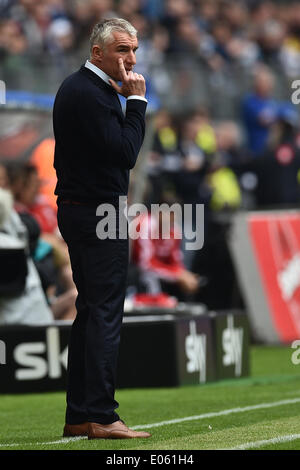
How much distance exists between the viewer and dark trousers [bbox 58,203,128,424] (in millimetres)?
6379

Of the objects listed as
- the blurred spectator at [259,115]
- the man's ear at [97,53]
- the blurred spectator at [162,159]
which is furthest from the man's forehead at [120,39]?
the blurred spectator at [259,115]

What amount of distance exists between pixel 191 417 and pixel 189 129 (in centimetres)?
1099

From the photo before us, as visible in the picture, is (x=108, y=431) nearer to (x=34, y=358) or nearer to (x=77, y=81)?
(x=77, y=81)

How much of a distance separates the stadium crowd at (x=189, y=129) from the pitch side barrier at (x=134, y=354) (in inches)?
44.9

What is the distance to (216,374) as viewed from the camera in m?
10.5

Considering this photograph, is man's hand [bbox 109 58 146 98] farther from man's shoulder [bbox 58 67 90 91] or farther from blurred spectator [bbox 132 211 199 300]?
blurred spectator [bbox 132 211 199 300]

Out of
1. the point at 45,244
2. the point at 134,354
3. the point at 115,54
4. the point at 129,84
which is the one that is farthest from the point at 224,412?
the point at 45,244

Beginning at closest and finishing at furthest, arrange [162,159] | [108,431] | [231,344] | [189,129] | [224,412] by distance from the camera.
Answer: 1. [108,431]
2. [224,412]
3. [231,344]
4. [162,159]
5. [189,129]

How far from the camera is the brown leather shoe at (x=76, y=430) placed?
21.5 feet

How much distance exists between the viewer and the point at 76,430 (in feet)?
21.6

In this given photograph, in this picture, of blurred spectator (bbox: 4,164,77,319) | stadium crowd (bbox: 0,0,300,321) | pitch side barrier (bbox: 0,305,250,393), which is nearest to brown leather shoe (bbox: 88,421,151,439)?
pitch side barrier (bbox: 0,305,250,393)

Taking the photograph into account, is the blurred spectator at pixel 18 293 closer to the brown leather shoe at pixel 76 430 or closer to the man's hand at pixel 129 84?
the brown leather shoe at pixel 76 430

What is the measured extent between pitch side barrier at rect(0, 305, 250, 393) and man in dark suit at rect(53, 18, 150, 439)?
10.3 ft
